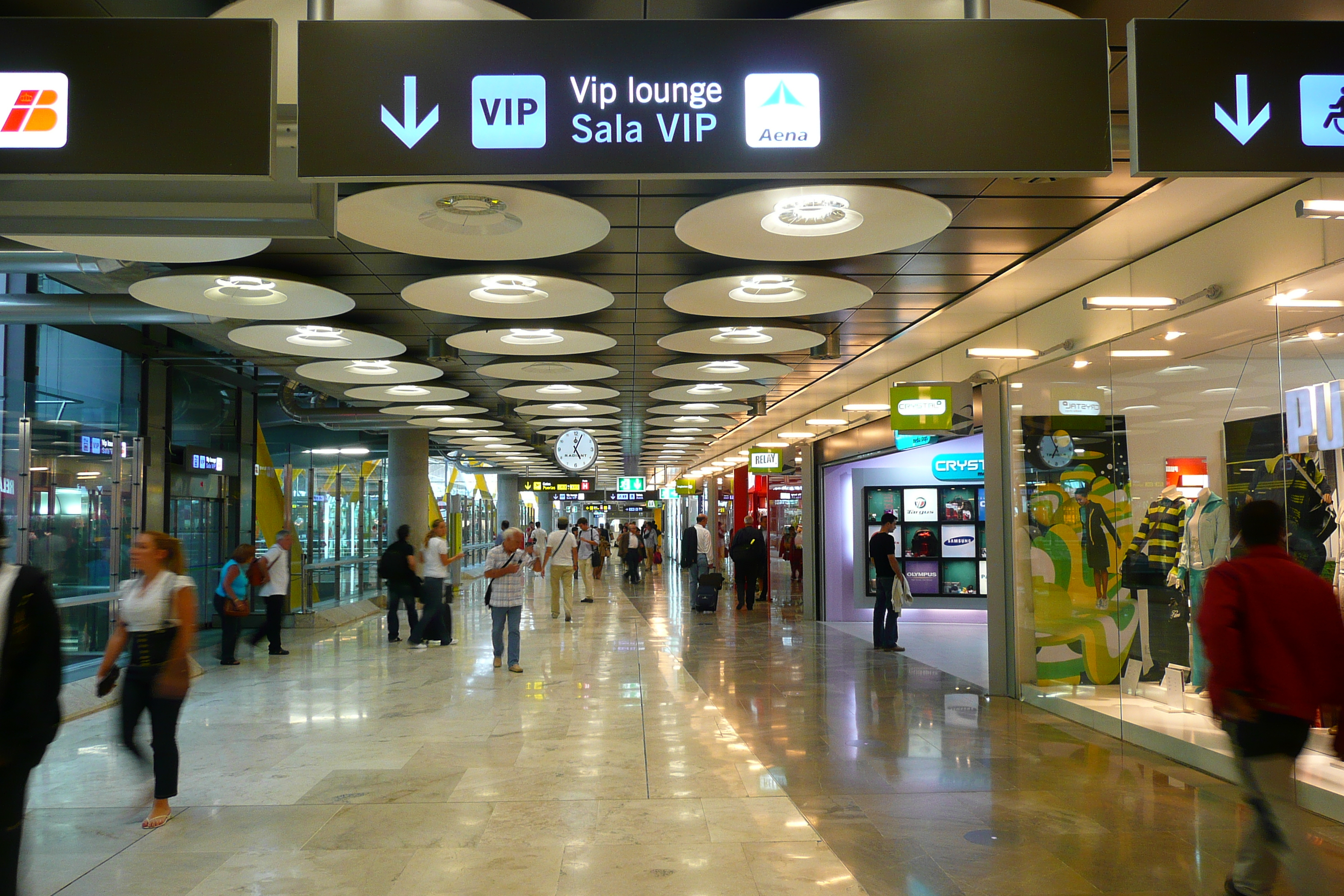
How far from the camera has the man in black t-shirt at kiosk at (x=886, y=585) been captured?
44.8 ft

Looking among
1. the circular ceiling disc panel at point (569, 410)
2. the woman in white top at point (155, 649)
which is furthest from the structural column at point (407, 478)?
the woman in white top at point (155, 649)

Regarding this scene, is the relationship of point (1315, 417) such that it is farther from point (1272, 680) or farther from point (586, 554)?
point (586, 554)

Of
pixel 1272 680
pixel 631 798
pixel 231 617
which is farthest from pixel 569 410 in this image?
pixel 1272 680

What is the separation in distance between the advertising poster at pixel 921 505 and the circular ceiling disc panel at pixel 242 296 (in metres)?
12.0

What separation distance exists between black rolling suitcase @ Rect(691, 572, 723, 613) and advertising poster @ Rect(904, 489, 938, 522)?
3.91 m

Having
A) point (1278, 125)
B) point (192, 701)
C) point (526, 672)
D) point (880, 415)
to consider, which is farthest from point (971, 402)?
point (192, 701)

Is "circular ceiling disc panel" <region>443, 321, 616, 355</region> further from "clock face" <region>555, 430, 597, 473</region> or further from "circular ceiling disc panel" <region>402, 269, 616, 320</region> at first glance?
"clock face" <region>555, 430, 597, 473</region>

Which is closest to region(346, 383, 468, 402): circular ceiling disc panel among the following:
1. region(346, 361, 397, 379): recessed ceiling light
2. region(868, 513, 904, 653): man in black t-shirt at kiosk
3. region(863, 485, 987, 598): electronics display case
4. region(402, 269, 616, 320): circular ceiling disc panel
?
region(346, 361, 397, 379): recessed ceiling light

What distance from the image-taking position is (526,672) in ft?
38.4

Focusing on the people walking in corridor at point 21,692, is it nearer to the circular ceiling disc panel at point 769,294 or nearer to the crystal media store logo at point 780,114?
the crystal media store logo at point 780,114

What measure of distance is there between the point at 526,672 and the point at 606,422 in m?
11.2

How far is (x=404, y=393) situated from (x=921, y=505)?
973 centimetres

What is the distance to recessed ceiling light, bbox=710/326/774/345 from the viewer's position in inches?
430

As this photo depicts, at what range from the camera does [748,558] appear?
20.8 meters
